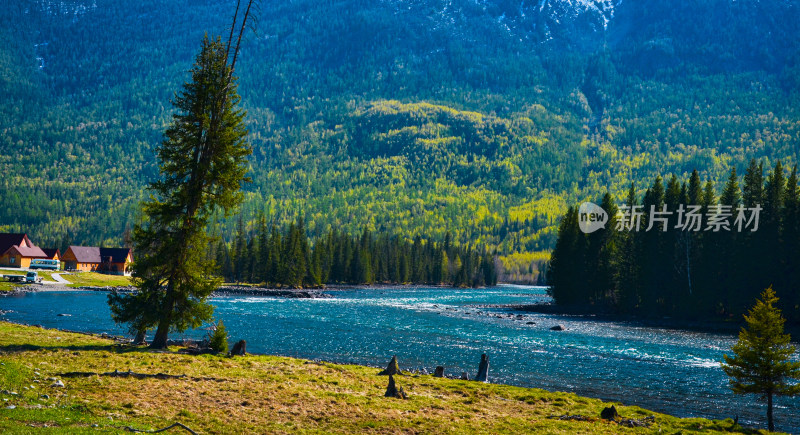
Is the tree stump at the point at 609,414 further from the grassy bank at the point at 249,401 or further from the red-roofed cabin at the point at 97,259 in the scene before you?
the red-roofed cabin at the point at 97,259

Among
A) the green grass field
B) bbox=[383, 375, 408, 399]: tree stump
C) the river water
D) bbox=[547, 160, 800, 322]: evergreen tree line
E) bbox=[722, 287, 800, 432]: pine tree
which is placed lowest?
the green grass field

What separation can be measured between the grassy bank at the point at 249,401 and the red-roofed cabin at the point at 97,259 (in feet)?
458

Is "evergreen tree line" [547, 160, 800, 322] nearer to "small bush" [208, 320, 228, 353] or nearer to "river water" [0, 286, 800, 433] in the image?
Answer: "river water" [0, 286, 800, 433]

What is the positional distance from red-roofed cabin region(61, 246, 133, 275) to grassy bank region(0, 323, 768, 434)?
13974 centimetres

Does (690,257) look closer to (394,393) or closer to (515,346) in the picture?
(515,346)

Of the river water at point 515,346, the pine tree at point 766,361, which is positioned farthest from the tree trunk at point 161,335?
the pine tree at point 766,361

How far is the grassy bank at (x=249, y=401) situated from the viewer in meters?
16.9

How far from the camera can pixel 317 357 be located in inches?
1689

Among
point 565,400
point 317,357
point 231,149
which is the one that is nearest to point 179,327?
point 231,149

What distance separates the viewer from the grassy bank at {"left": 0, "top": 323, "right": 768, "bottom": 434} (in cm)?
1691

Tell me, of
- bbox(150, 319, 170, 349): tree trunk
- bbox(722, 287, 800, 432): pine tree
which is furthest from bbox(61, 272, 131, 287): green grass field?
bbox(722, 287, 800, 432): pine tree

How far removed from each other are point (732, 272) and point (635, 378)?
51.4 meters

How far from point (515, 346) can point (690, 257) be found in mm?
51726

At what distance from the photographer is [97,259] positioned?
6299 inches
